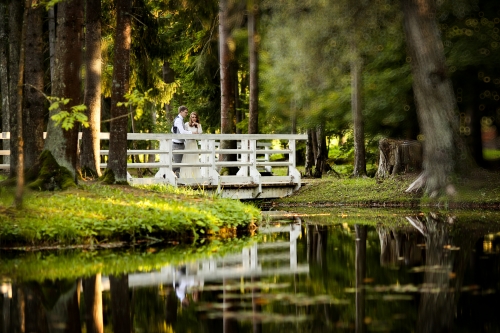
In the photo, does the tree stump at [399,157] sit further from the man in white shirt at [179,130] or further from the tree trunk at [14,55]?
the tree trunk at [14,55]

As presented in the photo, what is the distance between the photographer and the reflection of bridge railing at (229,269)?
9262 millimetres

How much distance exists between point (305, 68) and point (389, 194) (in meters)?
3.91

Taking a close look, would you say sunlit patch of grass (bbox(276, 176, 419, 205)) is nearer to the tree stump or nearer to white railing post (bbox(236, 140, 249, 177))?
the tree stump

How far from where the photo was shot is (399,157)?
22656mm

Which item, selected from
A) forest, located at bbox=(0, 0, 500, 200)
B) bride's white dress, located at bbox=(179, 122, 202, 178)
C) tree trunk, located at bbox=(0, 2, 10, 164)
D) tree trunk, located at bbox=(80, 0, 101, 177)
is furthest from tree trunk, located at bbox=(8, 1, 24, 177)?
tree trunk, located at bbox=(0, 2, 10, 164)

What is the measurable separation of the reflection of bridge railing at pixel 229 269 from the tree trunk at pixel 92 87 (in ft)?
21.4

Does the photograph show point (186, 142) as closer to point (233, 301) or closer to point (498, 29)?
point (498, 29)

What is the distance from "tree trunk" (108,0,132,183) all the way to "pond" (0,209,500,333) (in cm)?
432

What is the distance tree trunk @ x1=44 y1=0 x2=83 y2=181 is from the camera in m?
15.4

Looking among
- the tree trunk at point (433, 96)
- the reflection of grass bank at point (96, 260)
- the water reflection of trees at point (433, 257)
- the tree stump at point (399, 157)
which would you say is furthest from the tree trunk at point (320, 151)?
the reflection of grass bank at point (96, 260)

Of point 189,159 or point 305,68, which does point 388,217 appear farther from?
point 189,159

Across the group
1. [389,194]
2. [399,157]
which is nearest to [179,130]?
[389,194]

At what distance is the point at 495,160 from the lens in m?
23.0

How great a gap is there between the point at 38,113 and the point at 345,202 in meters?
8.15
